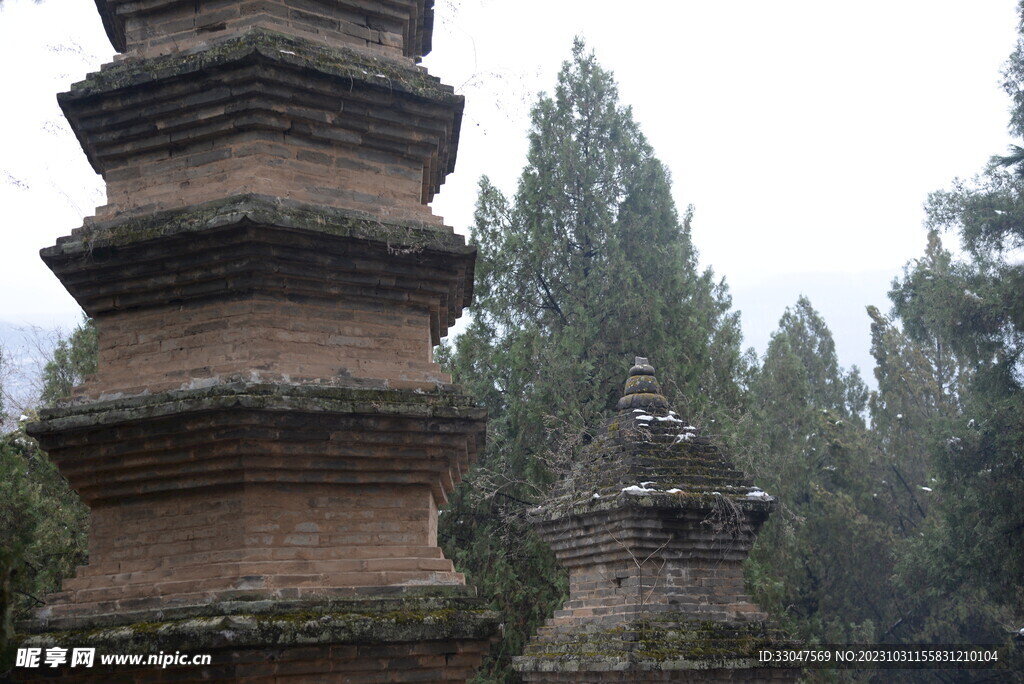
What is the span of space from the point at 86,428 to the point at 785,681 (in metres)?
5.54

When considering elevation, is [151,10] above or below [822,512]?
below

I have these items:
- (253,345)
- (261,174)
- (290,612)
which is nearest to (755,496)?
(290,612)

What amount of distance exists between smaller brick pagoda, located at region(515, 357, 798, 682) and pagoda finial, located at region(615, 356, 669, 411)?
0.25 metres

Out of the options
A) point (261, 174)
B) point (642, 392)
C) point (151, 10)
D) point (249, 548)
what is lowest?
point (249, 548)

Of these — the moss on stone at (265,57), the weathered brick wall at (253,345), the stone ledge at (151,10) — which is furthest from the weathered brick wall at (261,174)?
the stone ledge at (151,10)

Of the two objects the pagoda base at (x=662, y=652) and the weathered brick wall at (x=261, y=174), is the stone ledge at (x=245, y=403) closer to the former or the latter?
the weathered brick wall at (x=261, y=174)

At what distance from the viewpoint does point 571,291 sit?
19875 mm

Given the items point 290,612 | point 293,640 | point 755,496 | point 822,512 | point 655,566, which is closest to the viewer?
point 293,640

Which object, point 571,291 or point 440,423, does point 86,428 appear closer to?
point 440,423

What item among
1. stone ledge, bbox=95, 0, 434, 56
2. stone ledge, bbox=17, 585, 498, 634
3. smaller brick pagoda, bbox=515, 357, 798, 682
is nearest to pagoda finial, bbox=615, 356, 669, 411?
smaller brick pagoda, bbox=515, 357, 798, 682

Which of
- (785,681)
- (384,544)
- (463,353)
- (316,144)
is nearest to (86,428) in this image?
(384,544)

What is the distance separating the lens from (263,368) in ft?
18.1

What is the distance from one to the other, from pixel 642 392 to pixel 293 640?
4.78 metres

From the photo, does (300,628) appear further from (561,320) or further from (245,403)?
(561,320)
